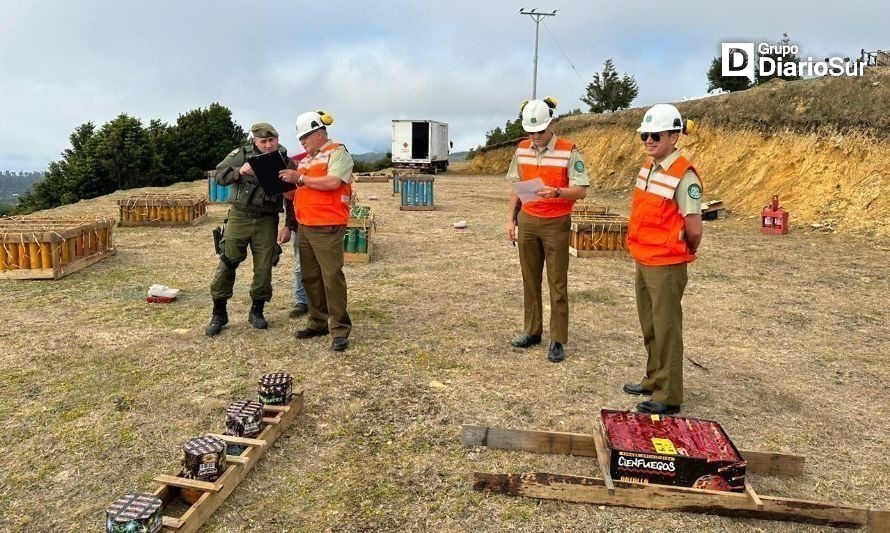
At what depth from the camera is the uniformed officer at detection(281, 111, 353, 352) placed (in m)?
6.14

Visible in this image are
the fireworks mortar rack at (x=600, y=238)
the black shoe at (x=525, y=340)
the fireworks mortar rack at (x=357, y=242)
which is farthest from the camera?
the fireworks mortar rack at (x=600, y=238)

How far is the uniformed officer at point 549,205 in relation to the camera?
19.3 feet

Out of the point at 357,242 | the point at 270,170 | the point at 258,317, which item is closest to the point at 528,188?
the point at 270,170

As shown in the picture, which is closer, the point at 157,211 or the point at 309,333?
the point at 309,333

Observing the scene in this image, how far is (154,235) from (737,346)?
497 inches

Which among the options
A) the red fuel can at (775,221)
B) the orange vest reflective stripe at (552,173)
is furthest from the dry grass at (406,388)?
the red fuel can at (775,221)

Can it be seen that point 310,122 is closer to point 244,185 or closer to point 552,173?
point 244,185

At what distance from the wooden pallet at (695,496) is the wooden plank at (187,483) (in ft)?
5.51

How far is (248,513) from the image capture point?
3742 millimetres

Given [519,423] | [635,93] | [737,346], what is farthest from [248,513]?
[635,93]

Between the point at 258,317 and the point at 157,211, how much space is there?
31.8 ft

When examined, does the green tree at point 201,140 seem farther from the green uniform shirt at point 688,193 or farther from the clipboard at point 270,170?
the green uniform shirt at point 688,193

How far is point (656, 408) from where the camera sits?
Answer: 16.8ft

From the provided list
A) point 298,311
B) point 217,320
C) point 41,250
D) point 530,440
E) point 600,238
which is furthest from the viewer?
point 600,238
